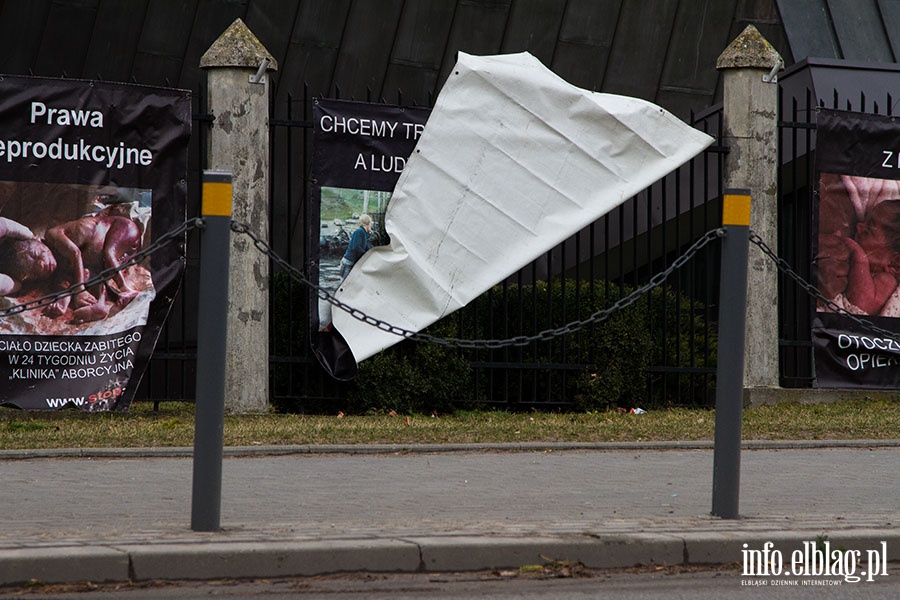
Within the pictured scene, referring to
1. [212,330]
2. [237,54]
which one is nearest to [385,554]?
[212,330]

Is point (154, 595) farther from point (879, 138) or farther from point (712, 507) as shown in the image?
point (879, 138)

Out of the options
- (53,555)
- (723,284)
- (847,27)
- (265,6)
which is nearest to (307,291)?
(723,284)

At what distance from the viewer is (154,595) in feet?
15.4

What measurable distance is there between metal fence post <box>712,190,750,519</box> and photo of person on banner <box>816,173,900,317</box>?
21.3 feet

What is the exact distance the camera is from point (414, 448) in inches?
353

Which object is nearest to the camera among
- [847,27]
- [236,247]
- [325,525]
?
[325,525]

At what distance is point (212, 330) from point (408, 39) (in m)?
14.0

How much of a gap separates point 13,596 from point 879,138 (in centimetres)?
1039

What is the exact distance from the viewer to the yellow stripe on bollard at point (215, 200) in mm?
5660

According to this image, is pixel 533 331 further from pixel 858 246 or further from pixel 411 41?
pixel 411 41

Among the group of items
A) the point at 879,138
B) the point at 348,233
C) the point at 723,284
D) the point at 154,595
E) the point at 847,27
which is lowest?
the point at 154,595

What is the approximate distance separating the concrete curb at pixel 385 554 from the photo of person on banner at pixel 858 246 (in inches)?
283
